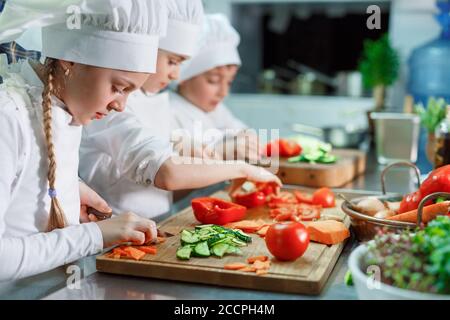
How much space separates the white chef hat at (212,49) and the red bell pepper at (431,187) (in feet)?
3.67

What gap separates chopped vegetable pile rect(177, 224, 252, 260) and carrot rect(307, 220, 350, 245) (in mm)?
129

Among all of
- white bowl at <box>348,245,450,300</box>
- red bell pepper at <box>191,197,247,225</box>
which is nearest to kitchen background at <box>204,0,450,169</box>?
red bell pepper at <box>191,197,247,225</box>

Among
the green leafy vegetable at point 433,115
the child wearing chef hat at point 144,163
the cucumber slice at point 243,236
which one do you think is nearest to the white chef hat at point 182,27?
the child wearing chef hat at point 144,163

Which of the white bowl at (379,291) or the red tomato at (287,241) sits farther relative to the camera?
the red tomato at (287,241)

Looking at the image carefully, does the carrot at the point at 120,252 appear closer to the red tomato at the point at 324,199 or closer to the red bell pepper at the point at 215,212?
the red bell pepper at the point at 215,212

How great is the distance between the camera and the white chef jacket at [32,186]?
1.01 m

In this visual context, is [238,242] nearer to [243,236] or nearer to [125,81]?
[243,236]

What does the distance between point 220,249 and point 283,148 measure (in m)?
1.04

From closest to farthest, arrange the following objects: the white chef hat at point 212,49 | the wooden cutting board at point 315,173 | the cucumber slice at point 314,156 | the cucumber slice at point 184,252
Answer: the cucumber slice at point 184,252 < the wooden cutting board at point 315,173 < the cucumber slice at point 314,156 < the white chef hat at point 212,49

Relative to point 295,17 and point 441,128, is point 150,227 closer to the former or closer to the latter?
point 441,128

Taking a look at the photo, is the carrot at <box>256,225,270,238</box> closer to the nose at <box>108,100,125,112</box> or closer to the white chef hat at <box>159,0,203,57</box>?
the nose at <box>108,100,125,112</box>

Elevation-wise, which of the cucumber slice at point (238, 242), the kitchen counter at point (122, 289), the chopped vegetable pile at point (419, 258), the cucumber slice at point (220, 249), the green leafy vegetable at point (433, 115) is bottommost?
the kitchen counter at point (122, 289)
